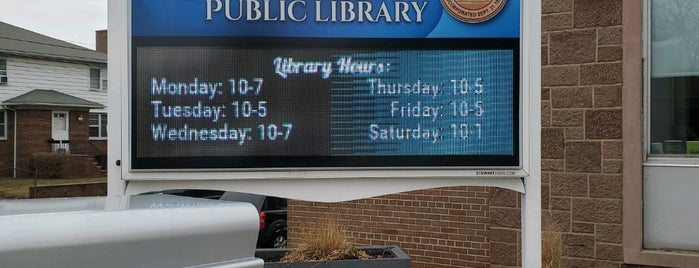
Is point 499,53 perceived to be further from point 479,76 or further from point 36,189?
point 36,189

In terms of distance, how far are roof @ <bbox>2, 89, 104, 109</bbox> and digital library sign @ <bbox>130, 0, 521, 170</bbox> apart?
35552mm

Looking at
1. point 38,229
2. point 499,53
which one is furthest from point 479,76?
point 38,229

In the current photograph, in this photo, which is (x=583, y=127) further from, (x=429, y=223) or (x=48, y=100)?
(x=48, y=100)

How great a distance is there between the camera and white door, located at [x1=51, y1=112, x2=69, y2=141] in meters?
37.6

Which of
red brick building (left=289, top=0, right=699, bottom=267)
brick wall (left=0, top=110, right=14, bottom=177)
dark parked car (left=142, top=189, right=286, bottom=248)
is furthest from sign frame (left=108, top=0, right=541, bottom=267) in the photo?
brick wall (left=0, top=110, right=14, bottom=177)

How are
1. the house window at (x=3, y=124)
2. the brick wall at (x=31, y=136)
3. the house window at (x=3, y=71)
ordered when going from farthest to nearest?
1. the house window at (x=3, y=71)
2. the house window at (x=3, y=124)
3. the brick wall at (x=31, y=136)

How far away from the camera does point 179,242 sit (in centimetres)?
219

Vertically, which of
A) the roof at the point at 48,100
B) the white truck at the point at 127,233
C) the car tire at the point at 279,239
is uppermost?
the roof at the point at 48,100

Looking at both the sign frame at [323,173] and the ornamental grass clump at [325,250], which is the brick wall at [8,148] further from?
the sign frame at [323,173]

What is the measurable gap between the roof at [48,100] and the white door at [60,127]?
2.36 feet

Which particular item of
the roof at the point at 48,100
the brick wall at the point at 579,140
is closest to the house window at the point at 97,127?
the roof at the point at 48,100

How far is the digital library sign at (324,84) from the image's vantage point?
14.2 feet

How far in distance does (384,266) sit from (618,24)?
3173 millimetres

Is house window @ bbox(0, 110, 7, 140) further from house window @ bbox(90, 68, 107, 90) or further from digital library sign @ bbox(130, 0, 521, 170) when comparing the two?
digital library sign @ bbox(130, 0, 521, 170)
